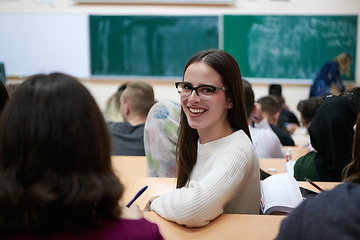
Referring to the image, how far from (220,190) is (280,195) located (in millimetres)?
365

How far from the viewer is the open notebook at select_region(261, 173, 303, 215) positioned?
1.47 meters

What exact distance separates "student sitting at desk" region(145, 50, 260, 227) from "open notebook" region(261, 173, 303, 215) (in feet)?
0.20

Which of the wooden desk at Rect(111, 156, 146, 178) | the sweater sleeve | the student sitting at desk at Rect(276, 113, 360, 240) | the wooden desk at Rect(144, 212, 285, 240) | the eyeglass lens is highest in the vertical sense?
the eyeglass lens

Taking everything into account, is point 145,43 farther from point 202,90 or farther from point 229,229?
point 229,229

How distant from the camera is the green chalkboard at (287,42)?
235 inches

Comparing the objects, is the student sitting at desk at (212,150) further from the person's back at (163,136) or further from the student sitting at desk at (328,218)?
the student sitting at desk at (328,218)

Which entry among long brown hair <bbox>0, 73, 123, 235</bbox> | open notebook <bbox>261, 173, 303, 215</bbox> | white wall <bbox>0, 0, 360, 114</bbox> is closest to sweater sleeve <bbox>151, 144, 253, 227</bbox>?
open notebook <bbox>261, 173, 303, 215</bbox>

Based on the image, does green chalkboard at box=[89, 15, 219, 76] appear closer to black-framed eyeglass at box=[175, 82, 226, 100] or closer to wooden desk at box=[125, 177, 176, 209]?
wooden desk at box=[125, 177, 176, 209]

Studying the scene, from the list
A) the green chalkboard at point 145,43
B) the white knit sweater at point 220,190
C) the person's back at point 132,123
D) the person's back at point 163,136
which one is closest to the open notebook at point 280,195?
the white knit sweater at point 220,190

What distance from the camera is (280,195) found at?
→ 1.53 meters

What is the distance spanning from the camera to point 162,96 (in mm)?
6223

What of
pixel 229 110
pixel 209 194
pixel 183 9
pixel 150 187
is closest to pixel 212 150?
pixel 229 110

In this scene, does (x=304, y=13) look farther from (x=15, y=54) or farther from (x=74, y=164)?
(x=74, y=164)

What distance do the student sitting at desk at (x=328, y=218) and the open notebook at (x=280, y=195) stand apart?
30.7 inches
